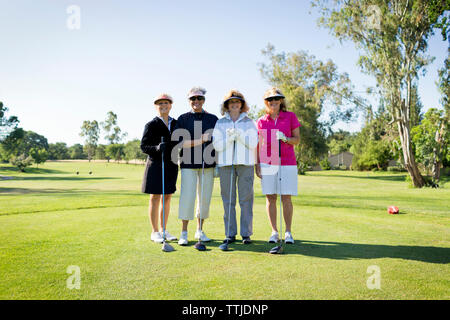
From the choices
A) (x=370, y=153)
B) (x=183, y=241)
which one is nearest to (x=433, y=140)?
(x=183, y=241)

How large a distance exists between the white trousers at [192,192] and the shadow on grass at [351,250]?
57 cm

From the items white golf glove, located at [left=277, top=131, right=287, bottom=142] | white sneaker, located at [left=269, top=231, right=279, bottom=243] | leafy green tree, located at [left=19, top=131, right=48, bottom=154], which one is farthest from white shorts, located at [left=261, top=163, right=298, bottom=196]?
leafy green tree, located at [left=19, top=131, right=48, bottom=154]

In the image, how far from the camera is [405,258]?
3.93 m

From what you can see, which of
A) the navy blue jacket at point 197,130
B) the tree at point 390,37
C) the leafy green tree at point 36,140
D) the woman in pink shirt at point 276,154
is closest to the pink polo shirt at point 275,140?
the woman in pink shirt at point 276,154

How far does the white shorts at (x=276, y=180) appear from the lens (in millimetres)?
5163

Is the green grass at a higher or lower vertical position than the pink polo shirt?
lower

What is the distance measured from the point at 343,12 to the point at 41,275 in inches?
917

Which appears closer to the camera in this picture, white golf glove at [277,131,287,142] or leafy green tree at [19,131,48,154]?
white golf glove at [277,131,287,142]

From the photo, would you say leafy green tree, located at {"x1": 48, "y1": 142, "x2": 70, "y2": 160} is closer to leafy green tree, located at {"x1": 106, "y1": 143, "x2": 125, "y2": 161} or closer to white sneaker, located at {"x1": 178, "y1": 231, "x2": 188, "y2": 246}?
leafy green tree, located at {"x1": 106, "y1": 143, "x2": 125, "y2": 161}

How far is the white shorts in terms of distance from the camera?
16.9ft

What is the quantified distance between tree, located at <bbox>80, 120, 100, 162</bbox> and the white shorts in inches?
3805

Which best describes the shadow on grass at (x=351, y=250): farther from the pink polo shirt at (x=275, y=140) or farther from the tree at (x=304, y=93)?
the tree at (x=304, y=93)

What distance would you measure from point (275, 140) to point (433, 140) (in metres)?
27.4
